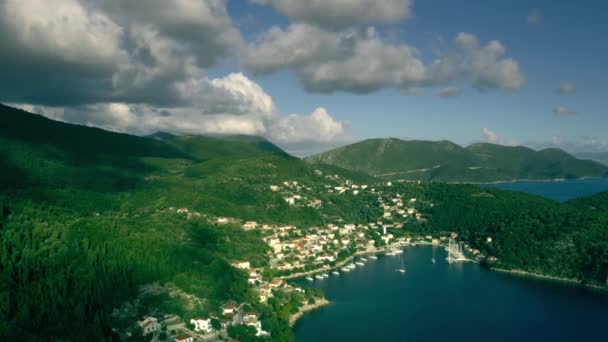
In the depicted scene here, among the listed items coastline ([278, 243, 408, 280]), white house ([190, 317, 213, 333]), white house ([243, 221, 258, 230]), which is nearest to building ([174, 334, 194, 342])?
white house ([190, 317, 213, 333])

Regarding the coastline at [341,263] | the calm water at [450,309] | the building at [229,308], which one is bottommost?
the calm water at [450,309]

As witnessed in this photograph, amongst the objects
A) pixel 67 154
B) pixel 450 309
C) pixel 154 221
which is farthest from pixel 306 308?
pixel 67 154

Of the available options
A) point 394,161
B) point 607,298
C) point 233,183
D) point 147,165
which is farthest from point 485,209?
point 394,161

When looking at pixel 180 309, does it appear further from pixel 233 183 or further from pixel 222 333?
pixel 233 183

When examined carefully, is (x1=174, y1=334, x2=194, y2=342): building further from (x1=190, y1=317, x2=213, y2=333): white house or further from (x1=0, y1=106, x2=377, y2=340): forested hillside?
(x1=0, y1=106, x2=377, y2=340): forested hillside

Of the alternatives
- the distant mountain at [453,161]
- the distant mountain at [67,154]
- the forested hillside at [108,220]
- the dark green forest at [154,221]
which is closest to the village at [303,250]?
the dark green forest at [154,221]

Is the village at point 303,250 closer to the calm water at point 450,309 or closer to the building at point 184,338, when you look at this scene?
the building at point 184,338
